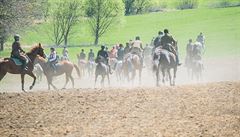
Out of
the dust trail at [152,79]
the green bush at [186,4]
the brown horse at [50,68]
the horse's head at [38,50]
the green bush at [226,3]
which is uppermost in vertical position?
the green bush at [186,4]

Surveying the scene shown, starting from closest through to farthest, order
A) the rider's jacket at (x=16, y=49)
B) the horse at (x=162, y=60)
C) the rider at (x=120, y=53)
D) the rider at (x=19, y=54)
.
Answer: the horse at (x=162, y=60), the rider's jacket at (x=16, y=49), the rider at (x=19, y=54), the rider at (x=120, y=53)

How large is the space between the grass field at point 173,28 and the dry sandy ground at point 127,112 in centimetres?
5367

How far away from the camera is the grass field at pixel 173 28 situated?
272 ft

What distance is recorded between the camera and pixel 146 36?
8869 cm

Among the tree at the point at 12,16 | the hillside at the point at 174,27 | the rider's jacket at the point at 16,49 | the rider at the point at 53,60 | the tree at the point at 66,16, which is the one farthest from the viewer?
the tree at the point at 66,16

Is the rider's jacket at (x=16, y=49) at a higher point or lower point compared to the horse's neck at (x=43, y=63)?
higher

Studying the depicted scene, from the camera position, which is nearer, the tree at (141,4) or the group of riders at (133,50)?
the group of riders at (133,50)

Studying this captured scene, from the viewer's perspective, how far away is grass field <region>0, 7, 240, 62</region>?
272 ft

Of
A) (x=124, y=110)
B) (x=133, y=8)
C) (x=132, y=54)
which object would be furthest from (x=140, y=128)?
(x=133, y=8)

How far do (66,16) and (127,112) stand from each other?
6924cm

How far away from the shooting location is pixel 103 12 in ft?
299

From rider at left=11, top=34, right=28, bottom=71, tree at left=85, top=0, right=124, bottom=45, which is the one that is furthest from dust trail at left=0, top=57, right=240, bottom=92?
tree at left=85, top=0, right=124, bottom=45

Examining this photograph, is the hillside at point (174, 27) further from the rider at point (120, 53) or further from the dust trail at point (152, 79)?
the rider at point (120, 53)

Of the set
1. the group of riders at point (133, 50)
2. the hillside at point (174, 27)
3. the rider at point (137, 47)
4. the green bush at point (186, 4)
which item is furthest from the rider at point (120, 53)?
the green bush at point (186, 4)
